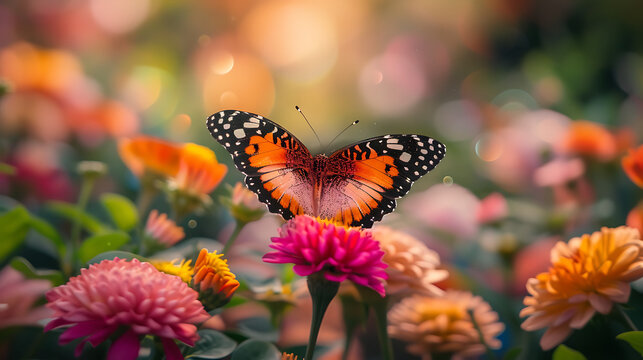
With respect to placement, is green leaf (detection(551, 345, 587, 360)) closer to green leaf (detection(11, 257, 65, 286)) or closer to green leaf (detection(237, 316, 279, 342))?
green leaf (detection(237, 316, 279, 342))

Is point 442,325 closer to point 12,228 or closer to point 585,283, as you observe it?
point 585,283

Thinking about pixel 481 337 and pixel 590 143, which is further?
pixel 590 143

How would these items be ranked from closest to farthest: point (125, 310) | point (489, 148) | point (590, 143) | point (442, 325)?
point (125, 310)
point (442, 325)
point (590, 143)
point (489, 148)

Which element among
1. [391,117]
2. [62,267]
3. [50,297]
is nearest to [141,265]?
[50,297]

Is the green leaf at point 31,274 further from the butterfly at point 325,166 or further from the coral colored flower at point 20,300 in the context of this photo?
the butterfly at point 325,166

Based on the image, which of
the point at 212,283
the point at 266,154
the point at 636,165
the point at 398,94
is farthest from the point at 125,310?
the point at 398,94
